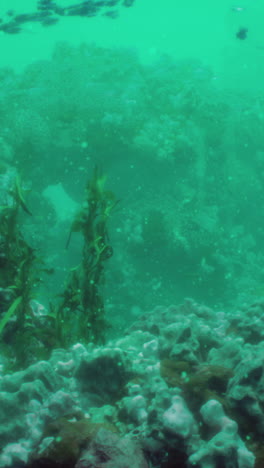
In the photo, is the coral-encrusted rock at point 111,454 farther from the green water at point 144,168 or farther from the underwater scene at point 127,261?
the green water at point 144,168

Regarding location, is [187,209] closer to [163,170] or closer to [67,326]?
[163,170]

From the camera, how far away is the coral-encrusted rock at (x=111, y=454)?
210 cm

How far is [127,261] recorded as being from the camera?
55.3 ft

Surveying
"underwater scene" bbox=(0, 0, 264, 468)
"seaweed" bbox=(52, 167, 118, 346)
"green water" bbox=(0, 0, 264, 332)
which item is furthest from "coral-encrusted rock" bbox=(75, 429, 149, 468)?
"green water" bbox=(0, 0, 264, 332)

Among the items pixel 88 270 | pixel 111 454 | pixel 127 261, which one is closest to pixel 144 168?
pixel 127 261

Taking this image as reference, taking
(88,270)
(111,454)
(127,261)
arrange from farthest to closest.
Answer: (127,261) < (88,270) < (111,454)

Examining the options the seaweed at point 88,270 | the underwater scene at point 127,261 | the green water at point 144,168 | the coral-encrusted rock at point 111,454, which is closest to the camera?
the coral-encrusted rock at point 111,454

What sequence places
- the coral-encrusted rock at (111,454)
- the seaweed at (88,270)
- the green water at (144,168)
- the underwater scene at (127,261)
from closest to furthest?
the coral-encrusted rock at (111,454)
the underwater scene at (127,261)
the seaweed at (88,270)
the green water at (144,168)

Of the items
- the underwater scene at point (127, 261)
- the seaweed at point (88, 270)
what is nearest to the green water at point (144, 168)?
the underwater scene at point (127, 261)

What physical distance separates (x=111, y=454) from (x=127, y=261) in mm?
14711

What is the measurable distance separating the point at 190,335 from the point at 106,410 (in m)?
1.72

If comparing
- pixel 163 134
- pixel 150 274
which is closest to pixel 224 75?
pixel 163 134

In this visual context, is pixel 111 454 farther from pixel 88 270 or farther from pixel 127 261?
pixel 127 261

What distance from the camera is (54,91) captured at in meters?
18.5
